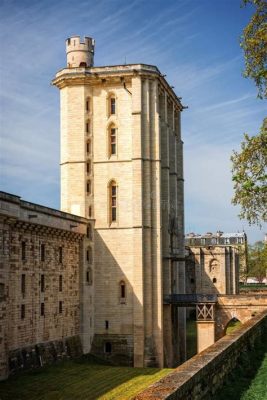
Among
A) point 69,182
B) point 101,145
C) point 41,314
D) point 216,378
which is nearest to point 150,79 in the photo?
point 101,145

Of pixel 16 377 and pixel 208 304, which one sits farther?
pixel 208 304

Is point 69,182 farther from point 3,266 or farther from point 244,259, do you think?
point 244,259

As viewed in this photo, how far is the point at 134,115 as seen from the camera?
43.0 m

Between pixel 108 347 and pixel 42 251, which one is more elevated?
pixel 42 251

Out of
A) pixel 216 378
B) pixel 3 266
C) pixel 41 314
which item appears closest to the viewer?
pixel 216 378

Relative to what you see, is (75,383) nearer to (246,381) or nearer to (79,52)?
(246,381)

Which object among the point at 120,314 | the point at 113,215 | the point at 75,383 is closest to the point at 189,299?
the point at 120,314

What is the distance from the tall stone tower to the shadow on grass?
22.1 m

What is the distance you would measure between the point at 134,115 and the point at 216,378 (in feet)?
102

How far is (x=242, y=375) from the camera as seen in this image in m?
15.3

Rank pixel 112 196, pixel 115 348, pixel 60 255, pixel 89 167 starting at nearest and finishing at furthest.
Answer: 1. pixel 60 255
2. pixel 115 348
3. pixel 112 196
4. pixel 89 167

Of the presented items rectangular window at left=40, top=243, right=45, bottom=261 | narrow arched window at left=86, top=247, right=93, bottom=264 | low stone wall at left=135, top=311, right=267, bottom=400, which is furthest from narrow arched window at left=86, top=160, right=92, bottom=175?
low stone wall at left=135, top=311, right=267, bottom=400

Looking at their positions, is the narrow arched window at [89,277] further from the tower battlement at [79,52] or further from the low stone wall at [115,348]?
the tower battlement at [79,52]

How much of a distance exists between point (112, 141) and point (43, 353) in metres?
16.6
